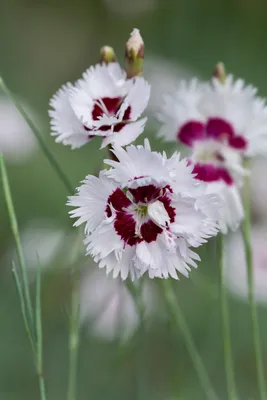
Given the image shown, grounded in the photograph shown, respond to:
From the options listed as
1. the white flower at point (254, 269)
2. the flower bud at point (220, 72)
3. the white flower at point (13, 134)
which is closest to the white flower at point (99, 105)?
the flower bud at point (220, 72)

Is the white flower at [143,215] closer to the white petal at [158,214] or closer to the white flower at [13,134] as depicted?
the white petal at [158,214]

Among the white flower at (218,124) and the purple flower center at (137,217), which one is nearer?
the purple flower center at (137,217)

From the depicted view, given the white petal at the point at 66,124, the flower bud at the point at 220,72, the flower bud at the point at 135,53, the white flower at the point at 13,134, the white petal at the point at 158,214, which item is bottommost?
the white petal at the point at 158,214

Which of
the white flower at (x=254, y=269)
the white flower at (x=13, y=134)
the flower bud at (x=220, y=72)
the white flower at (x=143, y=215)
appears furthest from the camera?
the white flower at (x=13, y=134)

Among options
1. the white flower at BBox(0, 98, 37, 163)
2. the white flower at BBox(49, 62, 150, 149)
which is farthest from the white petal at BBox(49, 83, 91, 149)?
the white flower at BBox(0, 98, 37, 163)

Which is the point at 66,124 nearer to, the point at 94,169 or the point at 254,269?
the point at 94,169

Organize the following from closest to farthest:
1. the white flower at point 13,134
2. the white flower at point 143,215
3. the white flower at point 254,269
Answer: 1. the white flower at point 143,215
2. the white flower at point 254,269
3. the white flower at point 13,134

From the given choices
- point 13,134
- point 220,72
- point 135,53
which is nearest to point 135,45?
point 135,53

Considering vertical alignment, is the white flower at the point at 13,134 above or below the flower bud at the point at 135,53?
above

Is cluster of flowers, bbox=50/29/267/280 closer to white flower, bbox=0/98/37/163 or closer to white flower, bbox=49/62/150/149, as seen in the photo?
white flower, bbox=49/62/150/149
